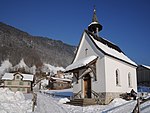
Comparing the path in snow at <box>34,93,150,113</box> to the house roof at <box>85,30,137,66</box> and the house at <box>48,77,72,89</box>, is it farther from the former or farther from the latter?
the house at <box>48,77,72,89</box>

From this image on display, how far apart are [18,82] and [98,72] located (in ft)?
124

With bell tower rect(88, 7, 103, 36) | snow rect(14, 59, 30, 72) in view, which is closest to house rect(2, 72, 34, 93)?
bell tower rect(88, 7, 103, 36)

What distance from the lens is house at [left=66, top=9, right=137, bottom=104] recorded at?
18.2m

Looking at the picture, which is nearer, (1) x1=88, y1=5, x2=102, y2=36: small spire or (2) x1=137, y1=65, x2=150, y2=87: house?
(1) x1=88, y1=5, x2=102, y2=36: small spire

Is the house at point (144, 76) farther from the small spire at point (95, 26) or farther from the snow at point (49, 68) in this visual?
the snow at point (49, 68)

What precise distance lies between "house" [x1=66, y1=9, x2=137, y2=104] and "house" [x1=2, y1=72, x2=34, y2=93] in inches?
1300

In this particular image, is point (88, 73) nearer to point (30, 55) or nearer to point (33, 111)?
point (33, 111)

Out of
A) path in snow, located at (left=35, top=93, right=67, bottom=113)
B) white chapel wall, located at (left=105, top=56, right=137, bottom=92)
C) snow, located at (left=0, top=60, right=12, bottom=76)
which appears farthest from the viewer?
snow, located at (left=0, top=60, right=12, bottom=76)

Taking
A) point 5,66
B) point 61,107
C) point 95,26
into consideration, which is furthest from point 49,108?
point 5,66

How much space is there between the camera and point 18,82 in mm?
50781

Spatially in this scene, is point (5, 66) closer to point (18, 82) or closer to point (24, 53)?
point (24, 53)

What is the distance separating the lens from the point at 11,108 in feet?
36.1

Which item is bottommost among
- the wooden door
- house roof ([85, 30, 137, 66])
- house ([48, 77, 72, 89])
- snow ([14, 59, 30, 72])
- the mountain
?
house ([48, 77, 72, 89])

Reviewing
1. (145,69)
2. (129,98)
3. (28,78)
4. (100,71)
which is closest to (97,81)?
(100,71)
